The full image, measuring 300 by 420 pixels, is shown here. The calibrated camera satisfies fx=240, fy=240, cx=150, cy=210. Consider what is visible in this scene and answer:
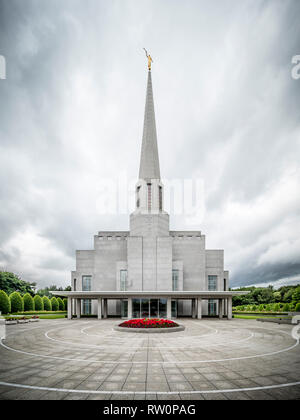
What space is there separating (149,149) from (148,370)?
142ft

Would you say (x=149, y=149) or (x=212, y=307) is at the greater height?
(x=149, y=149)

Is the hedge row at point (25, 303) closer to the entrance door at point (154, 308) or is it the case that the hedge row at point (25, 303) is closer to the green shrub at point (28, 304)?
the green shrub at point (28, 304)

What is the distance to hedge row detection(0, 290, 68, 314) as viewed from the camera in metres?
42.1

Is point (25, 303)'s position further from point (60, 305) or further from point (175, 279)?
point (175, 279)

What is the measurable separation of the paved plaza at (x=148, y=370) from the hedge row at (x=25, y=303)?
30.3 meters

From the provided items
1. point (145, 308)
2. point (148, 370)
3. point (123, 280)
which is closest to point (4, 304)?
point (123, 280)

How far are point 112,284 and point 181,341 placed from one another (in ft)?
108

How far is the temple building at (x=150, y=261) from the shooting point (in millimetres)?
42969

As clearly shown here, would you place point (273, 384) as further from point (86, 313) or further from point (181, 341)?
point (86, 313)

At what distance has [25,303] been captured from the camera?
163 feet

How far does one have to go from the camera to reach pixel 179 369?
413 inches

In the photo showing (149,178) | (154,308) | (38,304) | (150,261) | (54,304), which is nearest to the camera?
(154,308)
